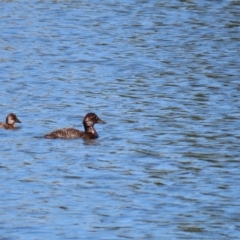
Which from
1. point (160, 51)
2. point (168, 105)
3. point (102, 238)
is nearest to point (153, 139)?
point (168, 105)

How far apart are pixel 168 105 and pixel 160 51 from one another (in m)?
5.93

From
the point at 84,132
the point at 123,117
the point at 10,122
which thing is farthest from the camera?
the point at 123,117

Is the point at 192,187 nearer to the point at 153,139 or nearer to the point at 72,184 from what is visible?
the point at 72,184

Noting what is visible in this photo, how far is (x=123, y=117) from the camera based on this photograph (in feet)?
63.1

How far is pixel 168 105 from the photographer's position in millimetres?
20047

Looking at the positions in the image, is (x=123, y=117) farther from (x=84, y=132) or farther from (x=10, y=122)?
(x=10, y=122)

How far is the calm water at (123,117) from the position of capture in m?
13.3

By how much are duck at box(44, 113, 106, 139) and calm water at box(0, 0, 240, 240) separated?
0.14 metres

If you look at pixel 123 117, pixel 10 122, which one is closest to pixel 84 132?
pixel 10 122

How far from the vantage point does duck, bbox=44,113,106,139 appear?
17.4 metres

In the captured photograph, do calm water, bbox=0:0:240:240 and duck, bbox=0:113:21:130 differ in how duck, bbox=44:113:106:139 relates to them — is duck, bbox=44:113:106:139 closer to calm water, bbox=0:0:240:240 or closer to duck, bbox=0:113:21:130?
calm water, bbox=0:0:240:240

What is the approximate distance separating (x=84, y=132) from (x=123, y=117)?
4.74ft

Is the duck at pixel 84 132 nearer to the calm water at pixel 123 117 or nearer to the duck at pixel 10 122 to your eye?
the calm water at pixel 123 117

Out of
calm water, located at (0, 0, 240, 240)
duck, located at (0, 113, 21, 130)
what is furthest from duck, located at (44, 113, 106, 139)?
duck, located at (0, 113, 21, 130)
